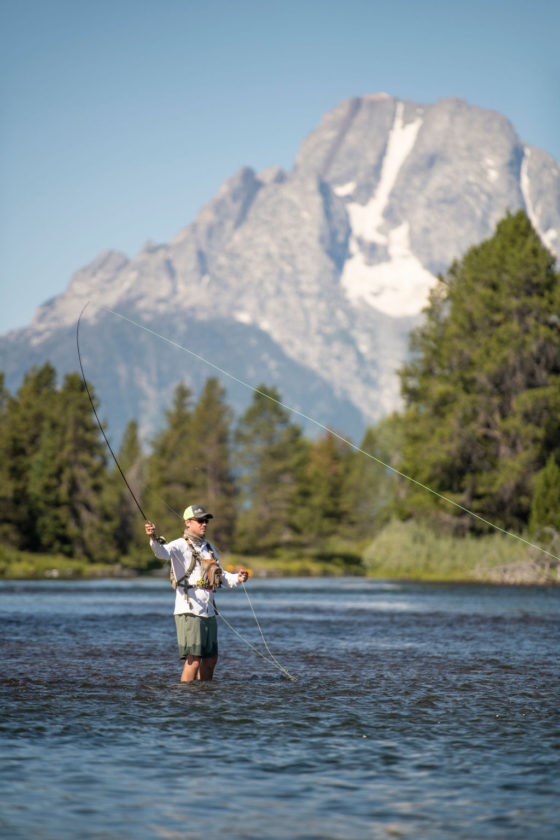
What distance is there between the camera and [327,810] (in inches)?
310

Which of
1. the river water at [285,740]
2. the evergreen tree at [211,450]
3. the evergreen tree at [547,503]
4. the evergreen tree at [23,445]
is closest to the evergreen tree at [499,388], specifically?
the evergreen tree at [547,503]

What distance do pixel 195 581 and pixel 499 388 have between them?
49.9m

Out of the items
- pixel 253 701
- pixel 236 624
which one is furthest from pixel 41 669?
pixel 236 624

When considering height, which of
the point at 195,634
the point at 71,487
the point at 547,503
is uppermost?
the point at 71,487

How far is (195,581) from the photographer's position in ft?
43.4

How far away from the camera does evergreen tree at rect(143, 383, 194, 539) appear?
9975 cm

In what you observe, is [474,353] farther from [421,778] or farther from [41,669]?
[421,778]

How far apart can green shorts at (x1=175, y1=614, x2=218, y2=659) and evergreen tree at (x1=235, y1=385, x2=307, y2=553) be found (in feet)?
292

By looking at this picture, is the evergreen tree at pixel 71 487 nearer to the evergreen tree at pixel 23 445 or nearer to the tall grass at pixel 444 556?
the evergreen tree at pixel 23 445

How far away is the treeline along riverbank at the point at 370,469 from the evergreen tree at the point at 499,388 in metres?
0.10

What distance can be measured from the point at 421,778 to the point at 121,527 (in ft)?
269

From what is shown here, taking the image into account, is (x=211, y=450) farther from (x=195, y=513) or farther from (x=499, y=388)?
(x=195, y=513)

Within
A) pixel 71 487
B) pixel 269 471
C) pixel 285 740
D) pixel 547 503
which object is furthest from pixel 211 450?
pixel 285 740

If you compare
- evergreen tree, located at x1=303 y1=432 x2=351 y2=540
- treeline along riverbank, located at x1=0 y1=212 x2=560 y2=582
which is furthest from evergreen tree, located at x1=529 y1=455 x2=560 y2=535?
evergreen tree, located at x1=303 y1=432 x2=351 y2=540
